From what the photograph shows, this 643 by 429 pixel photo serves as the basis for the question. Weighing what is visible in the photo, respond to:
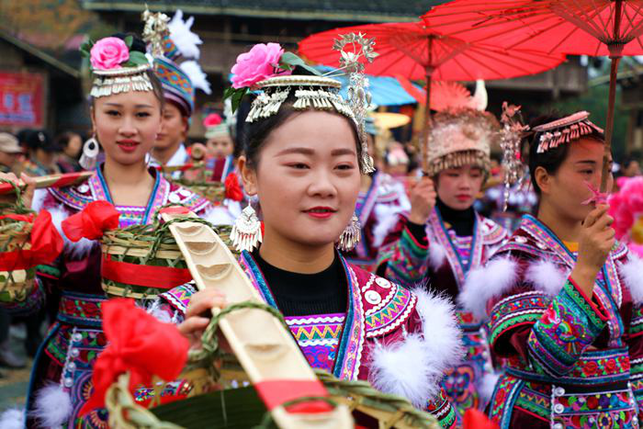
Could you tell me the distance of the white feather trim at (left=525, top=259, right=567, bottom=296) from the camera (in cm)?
255

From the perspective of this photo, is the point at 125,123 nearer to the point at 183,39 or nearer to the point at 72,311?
the point at 72,311

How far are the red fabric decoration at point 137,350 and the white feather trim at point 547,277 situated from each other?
1.68m

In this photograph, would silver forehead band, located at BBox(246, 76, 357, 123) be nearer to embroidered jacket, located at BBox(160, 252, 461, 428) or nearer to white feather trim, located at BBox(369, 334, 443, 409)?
embroidered jacket, located at BBox(160, 252, 461, 428)

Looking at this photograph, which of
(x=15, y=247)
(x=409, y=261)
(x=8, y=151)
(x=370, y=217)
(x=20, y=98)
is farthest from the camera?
(x=20, y=98)

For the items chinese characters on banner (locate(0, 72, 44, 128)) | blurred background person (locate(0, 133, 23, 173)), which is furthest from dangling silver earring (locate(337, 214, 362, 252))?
chinese characters on banner (locate(0, 72, 44, 128))

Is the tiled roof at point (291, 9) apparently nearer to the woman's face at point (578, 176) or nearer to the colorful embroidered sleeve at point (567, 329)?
the woman's face at point (578, 176)

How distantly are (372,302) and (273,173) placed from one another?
18.6 inches

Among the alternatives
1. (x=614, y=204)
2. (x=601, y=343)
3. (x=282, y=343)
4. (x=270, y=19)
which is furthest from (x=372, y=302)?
(x=270, y=19)

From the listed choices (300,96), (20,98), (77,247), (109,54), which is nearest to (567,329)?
(300,96)

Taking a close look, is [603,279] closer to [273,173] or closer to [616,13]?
[616,13]

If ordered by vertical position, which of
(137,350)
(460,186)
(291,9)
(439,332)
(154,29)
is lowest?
(439,332)

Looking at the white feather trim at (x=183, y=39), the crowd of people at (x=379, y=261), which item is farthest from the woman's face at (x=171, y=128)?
the white feather trim at (x=183, y=39)

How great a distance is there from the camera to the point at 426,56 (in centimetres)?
377

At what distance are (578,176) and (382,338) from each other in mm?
1255
